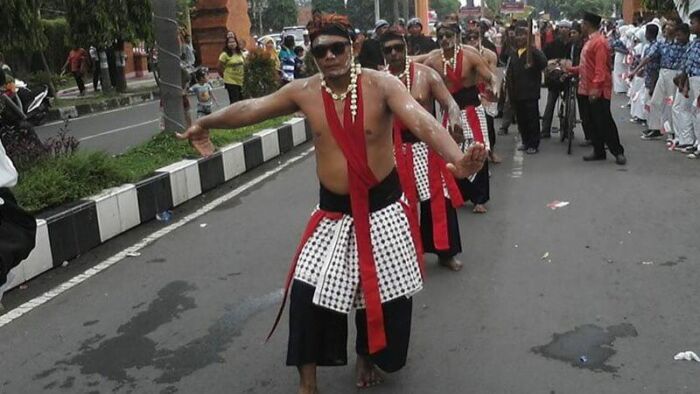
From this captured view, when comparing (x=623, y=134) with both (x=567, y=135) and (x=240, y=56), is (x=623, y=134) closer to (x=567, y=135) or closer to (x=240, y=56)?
(x=567, y=135)

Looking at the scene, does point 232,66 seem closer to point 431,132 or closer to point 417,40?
point 417,40

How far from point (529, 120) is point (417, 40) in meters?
2.51

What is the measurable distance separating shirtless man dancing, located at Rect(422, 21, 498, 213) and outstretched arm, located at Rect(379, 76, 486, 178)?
12.4ft

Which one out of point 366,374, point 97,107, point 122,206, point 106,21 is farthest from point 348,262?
point 106,21

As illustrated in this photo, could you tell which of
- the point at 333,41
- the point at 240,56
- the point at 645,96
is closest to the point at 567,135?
the point at 645,96

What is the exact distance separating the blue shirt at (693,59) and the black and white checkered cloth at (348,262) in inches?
297

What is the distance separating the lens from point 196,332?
Result: 4.90 m

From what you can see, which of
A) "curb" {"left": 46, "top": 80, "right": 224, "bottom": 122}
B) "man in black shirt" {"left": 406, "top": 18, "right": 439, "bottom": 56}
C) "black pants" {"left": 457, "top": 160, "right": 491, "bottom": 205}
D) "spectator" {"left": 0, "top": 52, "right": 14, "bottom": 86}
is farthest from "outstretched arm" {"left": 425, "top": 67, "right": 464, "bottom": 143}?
"curb" {"left": 46, "top": 80, "right": 224, "bottom": 122}

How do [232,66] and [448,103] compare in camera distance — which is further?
[232,66]

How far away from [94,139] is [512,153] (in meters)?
8.15

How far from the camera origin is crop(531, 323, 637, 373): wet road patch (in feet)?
13.7

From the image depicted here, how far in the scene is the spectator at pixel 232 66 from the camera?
15695 millimetres

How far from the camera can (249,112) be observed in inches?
150

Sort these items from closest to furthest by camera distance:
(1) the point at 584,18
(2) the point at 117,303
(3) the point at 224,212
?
(2) the point at 117,303 → (3) the point at 224,212 → (1) the point at 584,18
